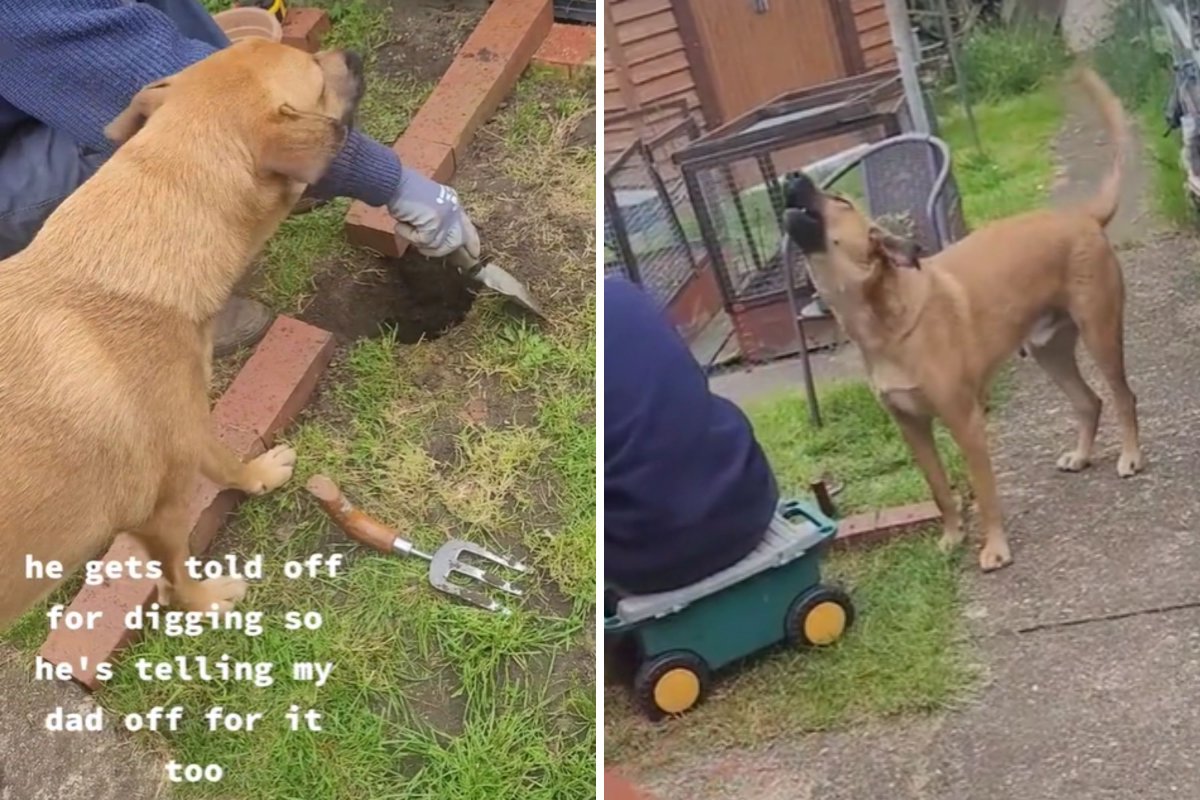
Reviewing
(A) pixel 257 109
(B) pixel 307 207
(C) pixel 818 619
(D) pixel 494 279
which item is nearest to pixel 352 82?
(A) pixel 257 109

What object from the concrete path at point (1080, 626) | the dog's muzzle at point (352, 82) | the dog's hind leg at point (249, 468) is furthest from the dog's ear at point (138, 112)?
the concrete path at point (1080, 626)

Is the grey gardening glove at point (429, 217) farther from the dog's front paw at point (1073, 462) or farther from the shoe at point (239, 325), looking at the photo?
the dog's front paw at point (1073, 462)

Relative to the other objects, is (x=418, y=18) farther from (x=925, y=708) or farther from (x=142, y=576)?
(x=925, y=708)

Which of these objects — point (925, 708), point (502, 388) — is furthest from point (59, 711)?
point (925, 708)

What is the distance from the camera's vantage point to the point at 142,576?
1.15 meters

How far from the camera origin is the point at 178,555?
1.11 meters

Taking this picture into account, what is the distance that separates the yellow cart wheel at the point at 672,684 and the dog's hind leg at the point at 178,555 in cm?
49

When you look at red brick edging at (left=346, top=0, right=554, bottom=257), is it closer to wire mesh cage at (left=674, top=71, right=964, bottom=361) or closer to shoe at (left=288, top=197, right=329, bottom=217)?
shoe at (left=288, top=197, right=329, bottom=217)

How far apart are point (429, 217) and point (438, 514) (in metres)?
0.27

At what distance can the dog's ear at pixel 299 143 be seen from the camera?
97 cm

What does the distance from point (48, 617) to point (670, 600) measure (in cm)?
67

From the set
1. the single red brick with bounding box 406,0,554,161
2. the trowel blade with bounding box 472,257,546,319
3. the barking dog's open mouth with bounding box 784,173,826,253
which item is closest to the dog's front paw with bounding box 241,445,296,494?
the trowel blade with bounding box 472,257,546,319

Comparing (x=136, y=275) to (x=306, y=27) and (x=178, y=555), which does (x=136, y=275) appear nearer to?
(x=178, y=555)

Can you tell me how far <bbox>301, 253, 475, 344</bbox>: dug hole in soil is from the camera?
1.37 meters
